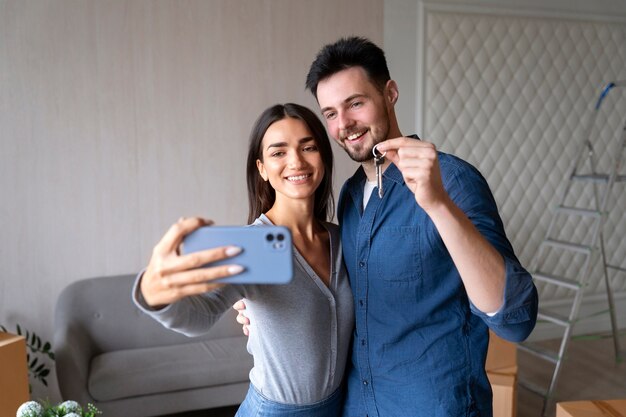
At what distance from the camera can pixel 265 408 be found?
1.39 m

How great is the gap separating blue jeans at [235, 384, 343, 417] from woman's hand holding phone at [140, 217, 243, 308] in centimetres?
58

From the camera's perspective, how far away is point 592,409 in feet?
5.59

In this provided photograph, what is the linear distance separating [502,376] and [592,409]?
1215mm

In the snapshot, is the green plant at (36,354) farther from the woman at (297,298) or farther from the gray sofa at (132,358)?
the woman at (297,298)

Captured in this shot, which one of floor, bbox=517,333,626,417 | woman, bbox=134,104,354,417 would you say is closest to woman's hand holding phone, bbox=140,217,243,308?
woman, bbox=134,104,354,417

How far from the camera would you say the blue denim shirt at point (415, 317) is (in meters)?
1.33

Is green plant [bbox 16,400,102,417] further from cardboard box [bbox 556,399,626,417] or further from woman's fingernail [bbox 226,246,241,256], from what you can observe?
cardboard box [bbox 556,399,626,417]

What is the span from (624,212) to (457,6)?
2.37m

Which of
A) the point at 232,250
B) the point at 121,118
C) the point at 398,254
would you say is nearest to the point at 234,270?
the point at 232,250

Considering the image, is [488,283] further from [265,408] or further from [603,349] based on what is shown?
[603,349]

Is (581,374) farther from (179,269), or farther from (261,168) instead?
(179,269)

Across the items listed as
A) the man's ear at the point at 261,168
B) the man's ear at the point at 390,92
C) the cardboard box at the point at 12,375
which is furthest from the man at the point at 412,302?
the cardboard box at the point at 12,375

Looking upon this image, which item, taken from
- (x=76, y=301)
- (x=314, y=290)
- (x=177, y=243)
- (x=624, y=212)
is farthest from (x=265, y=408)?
(x=624, y=212)

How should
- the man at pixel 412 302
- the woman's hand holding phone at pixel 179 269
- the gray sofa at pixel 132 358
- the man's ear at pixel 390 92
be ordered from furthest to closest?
the gray sofa at pixel 132 358 < the man's ear at pixel 390 92 < the man at pixel 412 302 < the woman's hand holding phone at pixel 179 269
